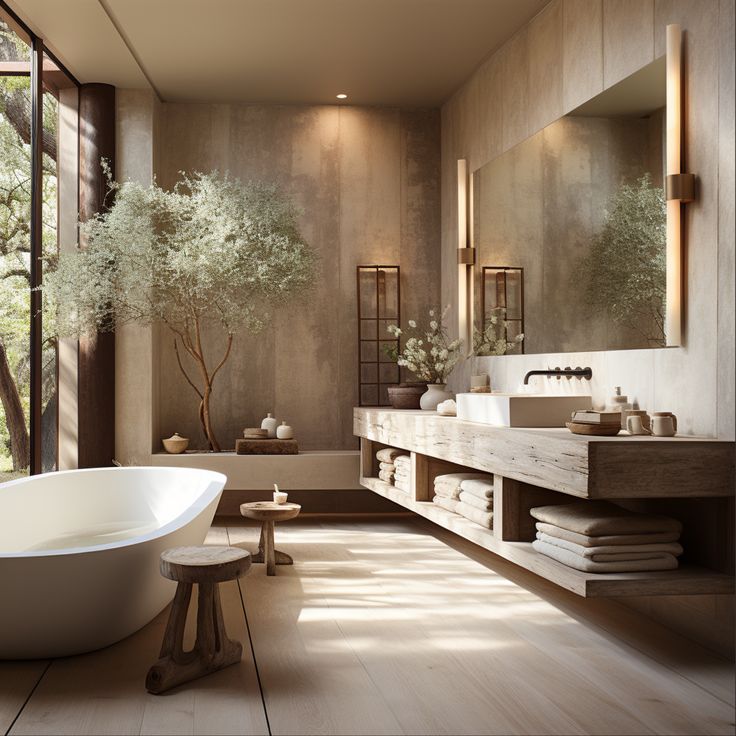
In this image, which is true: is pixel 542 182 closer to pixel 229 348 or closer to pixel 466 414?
pixel 466 414

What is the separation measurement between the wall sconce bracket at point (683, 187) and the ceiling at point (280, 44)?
6.68ft

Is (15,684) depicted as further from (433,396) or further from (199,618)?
(433,396)

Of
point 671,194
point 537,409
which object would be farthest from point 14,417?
point 671,194

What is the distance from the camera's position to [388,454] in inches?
228

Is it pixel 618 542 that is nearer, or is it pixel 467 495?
pixel 618 542

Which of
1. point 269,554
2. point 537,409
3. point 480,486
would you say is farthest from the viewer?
point 269,554

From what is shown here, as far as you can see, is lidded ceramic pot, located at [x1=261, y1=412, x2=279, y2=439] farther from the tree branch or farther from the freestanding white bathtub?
the freestanding white bathtub

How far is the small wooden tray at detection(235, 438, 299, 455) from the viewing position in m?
6.29

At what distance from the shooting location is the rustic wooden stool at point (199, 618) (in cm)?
292

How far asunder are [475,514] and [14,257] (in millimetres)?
3284

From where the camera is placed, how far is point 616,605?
13.1ft

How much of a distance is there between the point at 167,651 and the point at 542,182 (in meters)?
3.09

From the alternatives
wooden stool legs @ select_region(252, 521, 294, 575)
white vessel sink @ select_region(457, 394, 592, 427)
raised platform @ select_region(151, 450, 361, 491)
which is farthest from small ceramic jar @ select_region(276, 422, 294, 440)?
white vessel sink @ select_region(457, 394, 592, 427)

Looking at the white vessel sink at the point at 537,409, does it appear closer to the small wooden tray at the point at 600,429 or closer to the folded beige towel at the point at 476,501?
the folded beige towel at the point at 476,501
